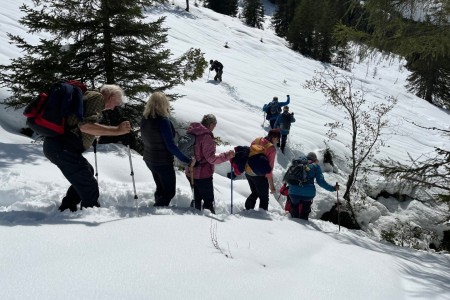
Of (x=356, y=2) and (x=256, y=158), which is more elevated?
(x=356, y=2)

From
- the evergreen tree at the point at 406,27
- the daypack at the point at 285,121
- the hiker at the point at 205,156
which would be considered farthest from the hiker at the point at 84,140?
the daypack at the point at 285,121

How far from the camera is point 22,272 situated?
2.41 metres

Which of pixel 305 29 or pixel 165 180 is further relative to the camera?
pixel 305 29

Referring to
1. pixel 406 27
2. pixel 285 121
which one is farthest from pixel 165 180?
pixel 285 121

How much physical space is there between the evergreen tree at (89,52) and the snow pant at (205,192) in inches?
171

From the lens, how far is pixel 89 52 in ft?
30.8

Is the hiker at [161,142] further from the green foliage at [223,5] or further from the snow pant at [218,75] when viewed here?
the green foliage at [223,5]

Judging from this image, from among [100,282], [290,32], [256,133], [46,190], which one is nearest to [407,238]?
[256,133]

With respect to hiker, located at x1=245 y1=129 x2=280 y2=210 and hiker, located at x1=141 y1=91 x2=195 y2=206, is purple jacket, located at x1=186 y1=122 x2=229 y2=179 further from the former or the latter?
hiker, located at x1=245 y1=129 x2=280 y2=210

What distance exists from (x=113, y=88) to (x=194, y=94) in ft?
47.9

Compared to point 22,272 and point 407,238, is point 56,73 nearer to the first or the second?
point 22,272

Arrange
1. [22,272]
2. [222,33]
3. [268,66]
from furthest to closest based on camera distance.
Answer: [222,33], [268,66], [22,272]

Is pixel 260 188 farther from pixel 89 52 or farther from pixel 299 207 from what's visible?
pixel 89 52

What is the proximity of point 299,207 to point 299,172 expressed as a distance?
87cm
